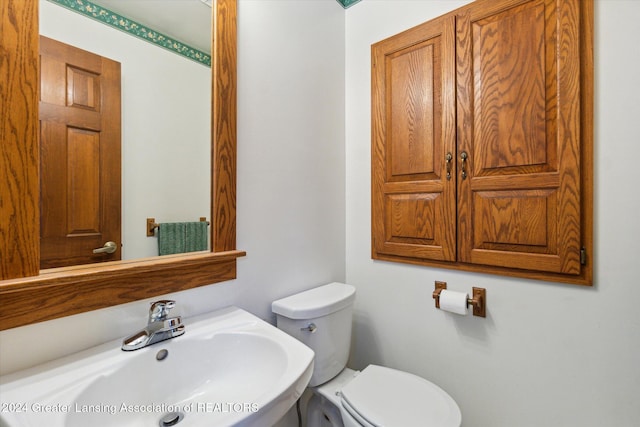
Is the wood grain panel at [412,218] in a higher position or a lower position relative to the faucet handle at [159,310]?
higher

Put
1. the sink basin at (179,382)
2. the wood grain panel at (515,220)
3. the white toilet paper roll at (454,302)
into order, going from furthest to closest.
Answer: the white toilet paper roll at (454,302)
the wood grain panel at (515,220)
the sink basin at (179,382)

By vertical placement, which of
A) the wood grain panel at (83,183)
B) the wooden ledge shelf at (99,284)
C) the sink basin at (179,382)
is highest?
the wood grain panel at (83,183)

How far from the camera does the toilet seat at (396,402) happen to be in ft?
3.10

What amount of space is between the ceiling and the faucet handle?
0.88 metres

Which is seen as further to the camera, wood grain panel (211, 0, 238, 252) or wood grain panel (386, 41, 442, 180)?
wood grain panel (386, 41, 442, 180)

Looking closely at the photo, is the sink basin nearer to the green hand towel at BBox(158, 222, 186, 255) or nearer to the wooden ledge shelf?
the wooden ledge shelf

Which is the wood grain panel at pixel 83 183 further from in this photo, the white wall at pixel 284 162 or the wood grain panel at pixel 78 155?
the white wall at pixel 284 162

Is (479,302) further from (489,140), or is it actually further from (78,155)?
(78,155)

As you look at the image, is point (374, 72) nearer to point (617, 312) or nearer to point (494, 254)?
point (494, 254)

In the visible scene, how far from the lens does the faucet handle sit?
2.64ft

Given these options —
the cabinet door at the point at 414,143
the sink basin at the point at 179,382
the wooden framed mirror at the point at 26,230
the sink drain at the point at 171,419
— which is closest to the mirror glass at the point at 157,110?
the wooden framed mirror at the point at 26,230

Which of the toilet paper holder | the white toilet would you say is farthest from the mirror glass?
the toilet paper holder

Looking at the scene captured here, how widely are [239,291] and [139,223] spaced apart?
426 mm

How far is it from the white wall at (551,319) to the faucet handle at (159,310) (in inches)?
41.1
